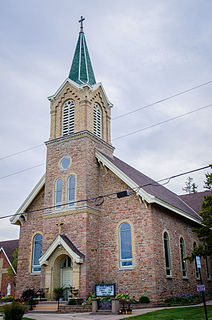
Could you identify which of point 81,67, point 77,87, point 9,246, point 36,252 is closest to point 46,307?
point 36,252

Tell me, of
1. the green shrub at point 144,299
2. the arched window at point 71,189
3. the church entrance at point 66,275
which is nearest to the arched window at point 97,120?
the arched window at point 71,189

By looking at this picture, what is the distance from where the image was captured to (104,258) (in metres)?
21.5

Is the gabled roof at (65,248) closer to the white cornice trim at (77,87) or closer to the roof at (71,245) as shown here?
the roof at (71,245)

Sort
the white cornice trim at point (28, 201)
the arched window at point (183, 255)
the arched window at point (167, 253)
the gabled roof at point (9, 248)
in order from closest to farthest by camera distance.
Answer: the arched window at point (167, 253) < the arched window at point (183, 255) < the white cornice trim at point (28, 201) < the gabled roof at point (9, 248)

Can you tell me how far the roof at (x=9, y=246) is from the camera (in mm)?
40472

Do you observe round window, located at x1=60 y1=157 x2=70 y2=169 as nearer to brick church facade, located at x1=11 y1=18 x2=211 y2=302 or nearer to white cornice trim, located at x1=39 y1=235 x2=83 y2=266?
brick church facade, located at x1=11 y1=18 x2=211 y2=302

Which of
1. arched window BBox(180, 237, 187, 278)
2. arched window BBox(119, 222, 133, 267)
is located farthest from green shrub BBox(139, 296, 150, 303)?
arched window BBox(180, 237, 187, 278)

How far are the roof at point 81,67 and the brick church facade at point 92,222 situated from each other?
122mm

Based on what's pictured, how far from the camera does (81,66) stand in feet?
91.2

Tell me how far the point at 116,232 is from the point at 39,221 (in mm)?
6831

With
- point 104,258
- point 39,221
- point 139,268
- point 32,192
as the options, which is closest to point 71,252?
point 104,258

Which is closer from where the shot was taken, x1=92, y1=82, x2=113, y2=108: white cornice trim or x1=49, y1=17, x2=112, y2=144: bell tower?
x1=49, y1=17, x2=112, y2=144: bell tower

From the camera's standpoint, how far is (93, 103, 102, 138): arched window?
25.5 m

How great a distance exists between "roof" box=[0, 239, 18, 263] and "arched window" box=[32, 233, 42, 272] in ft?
53.7
